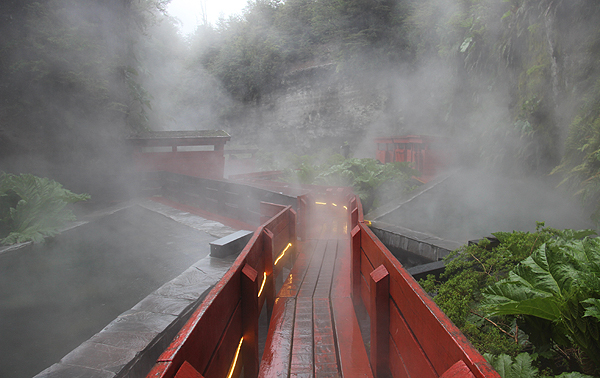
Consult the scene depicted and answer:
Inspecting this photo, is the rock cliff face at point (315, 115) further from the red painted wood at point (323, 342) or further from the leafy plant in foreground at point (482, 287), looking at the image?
the red painted wood at point (323, 342)

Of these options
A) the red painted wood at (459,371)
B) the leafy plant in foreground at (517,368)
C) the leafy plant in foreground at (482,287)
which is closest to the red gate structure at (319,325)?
the red painted wood at (459,371)

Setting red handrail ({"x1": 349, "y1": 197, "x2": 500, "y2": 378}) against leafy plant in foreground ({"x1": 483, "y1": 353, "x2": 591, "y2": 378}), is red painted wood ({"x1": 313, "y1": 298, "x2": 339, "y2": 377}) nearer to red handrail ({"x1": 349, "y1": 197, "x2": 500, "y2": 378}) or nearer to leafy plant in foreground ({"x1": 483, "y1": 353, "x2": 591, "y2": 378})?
red handrail ({"x1": 349, "y1": 197, "x2": 500, "y2": 378})

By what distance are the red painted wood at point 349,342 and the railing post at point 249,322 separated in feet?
2.00

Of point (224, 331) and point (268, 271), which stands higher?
point (224, 331)

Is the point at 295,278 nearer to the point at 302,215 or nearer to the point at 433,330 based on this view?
the point at 302,215

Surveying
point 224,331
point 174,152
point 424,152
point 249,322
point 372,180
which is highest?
point 424,152

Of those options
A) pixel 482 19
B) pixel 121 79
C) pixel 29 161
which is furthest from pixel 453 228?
pixel 121 79

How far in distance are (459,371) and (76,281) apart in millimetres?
5096

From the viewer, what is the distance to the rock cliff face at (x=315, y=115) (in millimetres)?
19719

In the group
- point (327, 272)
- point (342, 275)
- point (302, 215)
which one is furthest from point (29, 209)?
point (342, 275)

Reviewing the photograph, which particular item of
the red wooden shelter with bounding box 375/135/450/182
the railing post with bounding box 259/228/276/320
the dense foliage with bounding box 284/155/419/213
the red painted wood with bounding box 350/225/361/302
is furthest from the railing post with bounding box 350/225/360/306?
the red wooden shelter with bounding box 375/135/450/182

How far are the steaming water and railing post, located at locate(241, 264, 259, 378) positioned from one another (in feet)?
6.54

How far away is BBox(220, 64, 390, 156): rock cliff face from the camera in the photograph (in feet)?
64.7

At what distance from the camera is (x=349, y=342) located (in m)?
2.43
